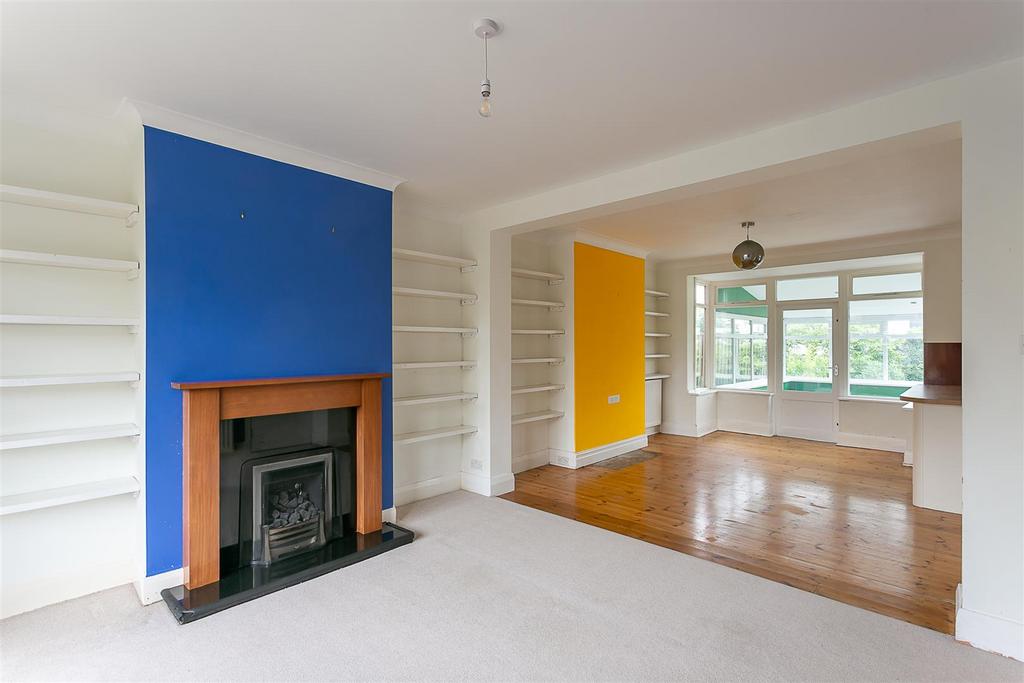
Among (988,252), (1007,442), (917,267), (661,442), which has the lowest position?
(661,442)

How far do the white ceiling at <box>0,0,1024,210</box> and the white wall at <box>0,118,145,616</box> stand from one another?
0.35m

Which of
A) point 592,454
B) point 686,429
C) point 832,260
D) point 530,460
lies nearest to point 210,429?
point 530,460

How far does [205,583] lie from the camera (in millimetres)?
2791

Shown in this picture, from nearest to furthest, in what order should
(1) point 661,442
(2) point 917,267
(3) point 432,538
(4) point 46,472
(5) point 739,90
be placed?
(5) point 739,90
(4) point 46,472
(3) point 432,538
(2) point 917,267
(1) point 661,442

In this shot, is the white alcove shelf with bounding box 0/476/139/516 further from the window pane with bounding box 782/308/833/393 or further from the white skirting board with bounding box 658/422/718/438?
the window pane with bounding box 782/308/833/393

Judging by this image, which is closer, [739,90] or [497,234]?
[739,90]

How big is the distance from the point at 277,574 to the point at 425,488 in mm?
1701

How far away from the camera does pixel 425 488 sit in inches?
179

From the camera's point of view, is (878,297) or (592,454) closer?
(592,454)

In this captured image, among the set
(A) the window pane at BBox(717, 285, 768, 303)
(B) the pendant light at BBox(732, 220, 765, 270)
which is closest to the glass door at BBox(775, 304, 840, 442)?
(A) the window pane at BBox(717, 285, 768, 303)

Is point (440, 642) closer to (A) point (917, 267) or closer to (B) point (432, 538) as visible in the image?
(B) point (432, 538)

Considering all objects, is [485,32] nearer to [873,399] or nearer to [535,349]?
[535,349]

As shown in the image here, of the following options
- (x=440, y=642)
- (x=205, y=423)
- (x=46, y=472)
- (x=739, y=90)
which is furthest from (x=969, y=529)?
(x=46, y=472)

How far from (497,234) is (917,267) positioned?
5.57 m
